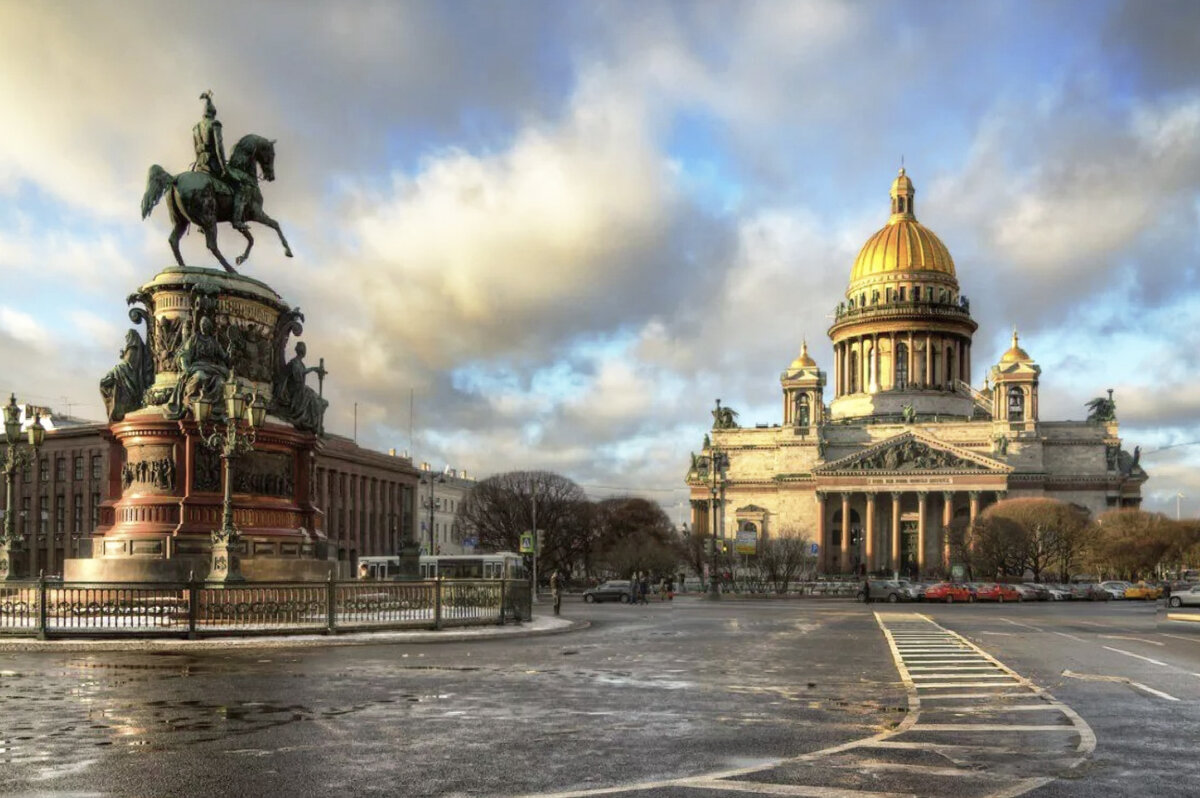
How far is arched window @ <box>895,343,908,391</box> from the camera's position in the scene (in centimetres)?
14725

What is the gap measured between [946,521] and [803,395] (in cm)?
2369

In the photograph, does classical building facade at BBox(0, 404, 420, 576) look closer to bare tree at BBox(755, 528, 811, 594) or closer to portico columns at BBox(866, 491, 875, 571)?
bare tree at BBox(755, 528, 811, 594)

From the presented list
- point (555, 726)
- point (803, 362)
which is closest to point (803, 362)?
point (803, 362)

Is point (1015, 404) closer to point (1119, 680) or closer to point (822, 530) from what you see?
point (822, 530)

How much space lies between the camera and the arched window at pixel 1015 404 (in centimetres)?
13488

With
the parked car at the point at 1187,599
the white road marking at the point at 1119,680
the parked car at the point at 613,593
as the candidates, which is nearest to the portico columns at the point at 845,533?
the parked car at the point at 613,593

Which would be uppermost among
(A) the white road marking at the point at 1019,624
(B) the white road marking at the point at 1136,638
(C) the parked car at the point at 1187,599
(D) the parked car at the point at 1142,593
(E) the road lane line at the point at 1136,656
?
(E) the road lane line at the point at 1136,656

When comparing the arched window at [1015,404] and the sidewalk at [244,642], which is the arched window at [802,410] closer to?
the arched window at [1015,404]

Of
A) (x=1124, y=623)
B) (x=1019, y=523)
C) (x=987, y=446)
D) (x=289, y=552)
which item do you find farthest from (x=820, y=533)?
(x=289, y=552)

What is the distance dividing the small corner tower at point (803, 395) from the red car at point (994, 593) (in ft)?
219

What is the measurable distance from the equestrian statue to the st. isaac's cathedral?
296 feet

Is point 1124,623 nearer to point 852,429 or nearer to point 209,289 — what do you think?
point 209,289

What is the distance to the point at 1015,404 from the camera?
135 meters

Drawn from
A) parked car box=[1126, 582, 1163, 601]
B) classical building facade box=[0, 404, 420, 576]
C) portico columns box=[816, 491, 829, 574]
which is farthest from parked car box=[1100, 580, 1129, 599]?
classical building facade box=[0, 404, 420, 576]
